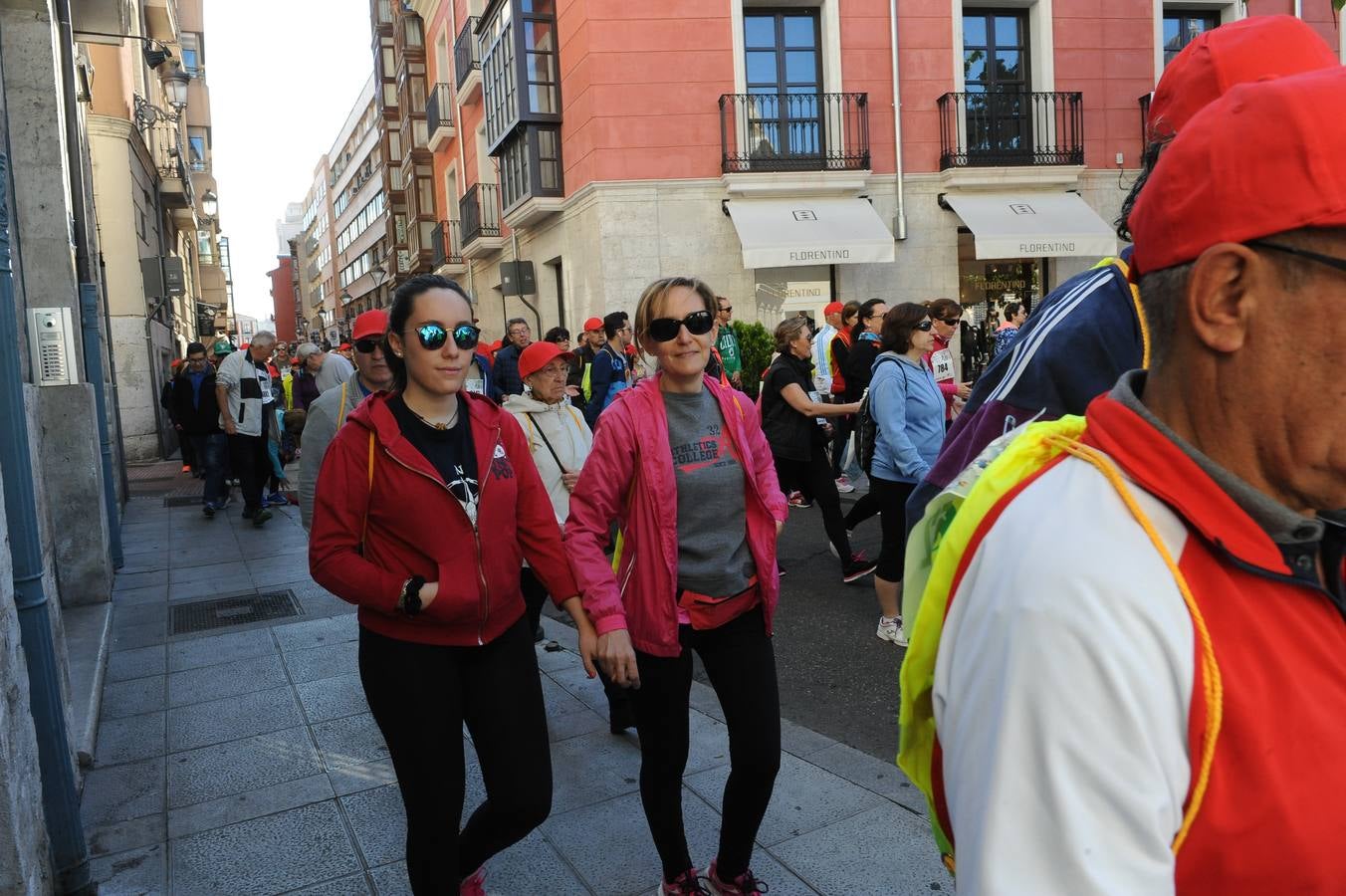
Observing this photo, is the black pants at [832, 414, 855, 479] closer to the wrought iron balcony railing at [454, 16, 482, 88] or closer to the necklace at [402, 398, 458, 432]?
the necklace at [402, 398, 458, 432]

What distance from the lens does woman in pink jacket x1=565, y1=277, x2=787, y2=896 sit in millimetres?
2893

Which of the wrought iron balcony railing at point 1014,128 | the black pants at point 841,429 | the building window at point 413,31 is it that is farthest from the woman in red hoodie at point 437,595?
the building window at point 413,31

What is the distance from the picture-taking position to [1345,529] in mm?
1042

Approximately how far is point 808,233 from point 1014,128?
16.0 ft

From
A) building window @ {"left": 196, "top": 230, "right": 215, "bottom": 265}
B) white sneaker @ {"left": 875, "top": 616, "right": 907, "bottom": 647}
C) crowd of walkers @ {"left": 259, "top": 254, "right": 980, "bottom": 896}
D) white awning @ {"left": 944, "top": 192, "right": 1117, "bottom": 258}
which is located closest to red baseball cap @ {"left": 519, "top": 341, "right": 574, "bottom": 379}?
crowd of walkers @ {"left": 259, "top": 254, "right": 980, "bottom": 896}

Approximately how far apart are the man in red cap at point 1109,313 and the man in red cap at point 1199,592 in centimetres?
75

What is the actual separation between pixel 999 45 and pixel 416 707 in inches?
775

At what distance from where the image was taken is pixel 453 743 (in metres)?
2.65

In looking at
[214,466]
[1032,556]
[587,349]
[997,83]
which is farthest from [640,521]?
[997,83]

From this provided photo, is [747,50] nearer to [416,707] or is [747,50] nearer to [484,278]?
[484,278]

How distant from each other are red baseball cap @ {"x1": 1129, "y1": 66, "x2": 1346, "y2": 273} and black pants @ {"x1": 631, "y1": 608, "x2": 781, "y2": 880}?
2118mm

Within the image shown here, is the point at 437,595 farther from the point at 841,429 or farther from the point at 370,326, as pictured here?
the point at 841,429

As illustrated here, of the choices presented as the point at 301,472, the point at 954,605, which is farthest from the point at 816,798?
the point at 954,605

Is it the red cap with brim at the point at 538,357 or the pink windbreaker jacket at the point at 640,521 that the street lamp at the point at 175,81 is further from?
the pink windbreaker jacket at the point at 640,521
